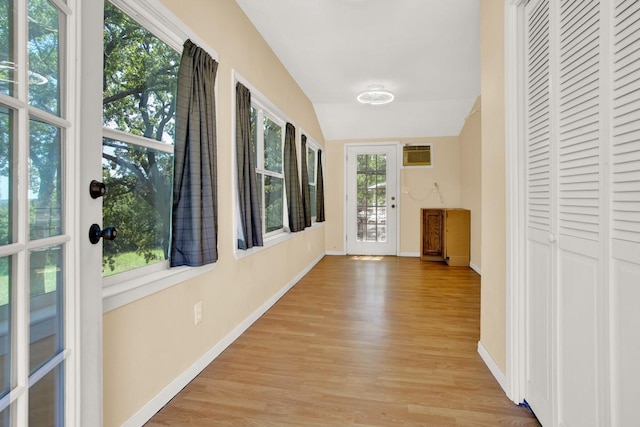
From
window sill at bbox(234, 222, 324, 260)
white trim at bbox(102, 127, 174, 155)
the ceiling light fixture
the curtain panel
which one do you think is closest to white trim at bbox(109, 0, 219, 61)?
white trim at bbox(102, 127, 174, 155)

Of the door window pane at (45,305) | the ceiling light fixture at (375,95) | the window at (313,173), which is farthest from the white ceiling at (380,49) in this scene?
the door window pane at (45,305)

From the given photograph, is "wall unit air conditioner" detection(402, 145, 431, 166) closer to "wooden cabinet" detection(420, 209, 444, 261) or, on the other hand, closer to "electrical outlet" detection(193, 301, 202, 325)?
"wooden cabinet" detection(420, 209, 444, 261)

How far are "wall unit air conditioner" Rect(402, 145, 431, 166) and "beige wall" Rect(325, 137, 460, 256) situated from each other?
91mm

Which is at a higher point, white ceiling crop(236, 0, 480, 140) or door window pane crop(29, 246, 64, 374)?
white ceiling crop(236, 0, 480, 140)

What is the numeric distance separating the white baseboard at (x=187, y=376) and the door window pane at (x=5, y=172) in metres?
1.06

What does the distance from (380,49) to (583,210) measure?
2591 mm

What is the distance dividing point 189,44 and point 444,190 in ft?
16.9

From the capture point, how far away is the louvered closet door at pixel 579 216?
3.53ft

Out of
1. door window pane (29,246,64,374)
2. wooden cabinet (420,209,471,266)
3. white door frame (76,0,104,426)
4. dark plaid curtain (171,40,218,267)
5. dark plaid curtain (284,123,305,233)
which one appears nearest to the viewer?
door window pane (29,246,64,374)

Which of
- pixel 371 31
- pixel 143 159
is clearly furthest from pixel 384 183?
pixel 143 159

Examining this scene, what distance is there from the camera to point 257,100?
293cm

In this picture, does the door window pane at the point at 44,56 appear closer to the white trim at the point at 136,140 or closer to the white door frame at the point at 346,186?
the white trim at the point at 136,140

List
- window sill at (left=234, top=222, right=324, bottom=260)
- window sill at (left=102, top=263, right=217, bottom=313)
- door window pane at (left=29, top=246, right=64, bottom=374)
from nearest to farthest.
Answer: door window pane at (left=29, top=246, right=64, bottom=374), window sill at (left=102, top=263, right=217, bottom=313), window sill at (left=234, top=222, right=324, bottom=260)

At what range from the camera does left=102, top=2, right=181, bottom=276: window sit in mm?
1425
